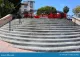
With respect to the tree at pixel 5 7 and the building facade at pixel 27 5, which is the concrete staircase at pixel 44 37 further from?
the building facade at pixel 27 5

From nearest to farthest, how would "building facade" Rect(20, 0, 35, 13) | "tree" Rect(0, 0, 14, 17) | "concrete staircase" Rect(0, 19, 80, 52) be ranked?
"concrete staircase" Rect(0, 19, 80, 52) < "tree" Rect(0, 0, 14, 17) < "building facade" Rect(20, 0, 35, 13)

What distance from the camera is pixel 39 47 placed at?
41.5 feet

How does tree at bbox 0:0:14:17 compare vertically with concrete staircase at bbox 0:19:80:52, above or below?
above

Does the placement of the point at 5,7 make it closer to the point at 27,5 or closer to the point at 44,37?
the point at 44,37

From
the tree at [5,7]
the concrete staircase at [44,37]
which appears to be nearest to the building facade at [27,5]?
the tree at [5,7]

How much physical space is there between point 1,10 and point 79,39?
43.9ft

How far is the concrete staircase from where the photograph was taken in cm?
1268

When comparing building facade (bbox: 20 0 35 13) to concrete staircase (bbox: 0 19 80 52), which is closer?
concrete staircase (bbox: 0 19 80 52)

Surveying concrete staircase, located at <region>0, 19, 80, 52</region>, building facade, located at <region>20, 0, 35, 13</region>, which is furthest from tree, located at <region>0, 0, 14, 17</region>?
building facade, located at <region>20, 0, 35, 13</region>

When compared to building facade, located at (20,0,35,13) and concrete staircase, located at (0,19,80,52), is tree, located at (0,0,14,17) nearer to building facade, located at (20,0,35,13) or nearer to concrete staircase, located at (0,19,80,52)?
concrete staircase, located at (0,19,80,52)

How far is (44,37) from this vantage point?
46.2 feet

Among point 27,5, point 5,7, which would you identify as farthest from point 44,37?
point 27,5

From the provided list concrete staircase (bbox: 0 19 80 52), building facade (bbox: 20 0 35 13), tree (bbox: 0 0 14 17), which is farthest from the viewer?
building facade (bbox: 20 0 35 13)

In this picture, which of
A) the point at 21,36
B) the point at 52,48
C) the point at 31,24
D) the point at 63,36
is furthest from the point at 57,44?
the point at 31,24
